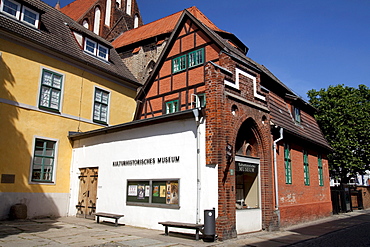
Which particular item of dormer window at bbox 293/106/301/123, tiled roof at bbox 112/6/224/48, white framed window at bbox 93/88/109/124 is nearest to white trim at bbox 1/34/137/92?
white framed window at bbox 93/88/109/124

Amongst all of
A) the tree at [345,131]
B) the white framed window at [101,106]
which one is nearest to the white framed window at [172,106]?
the white framed window at [101,106]

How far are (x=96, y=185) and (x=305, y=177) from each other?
10944 millimetres

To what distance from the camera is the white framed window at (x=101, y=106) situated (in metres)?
18.5

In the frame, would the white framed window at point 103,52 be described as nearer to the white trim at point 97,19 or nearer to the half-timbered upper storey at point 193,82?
the half-timbered upper storey at point 193,82

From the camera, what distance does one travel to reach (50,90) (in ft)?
52.3

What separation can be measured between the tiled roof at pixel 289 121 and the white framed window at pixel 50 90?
1064 centimetres

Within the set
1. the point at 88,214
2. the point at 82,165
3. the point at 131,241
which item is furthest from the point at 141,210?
the point at 82,165

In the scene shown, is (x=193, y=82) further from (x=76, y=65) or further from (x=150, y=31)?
(x=150, y=31)

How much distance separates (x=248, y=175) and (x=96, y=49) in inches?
495

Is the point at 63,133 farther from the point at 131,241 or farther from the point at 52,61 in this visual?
the point at 131,241

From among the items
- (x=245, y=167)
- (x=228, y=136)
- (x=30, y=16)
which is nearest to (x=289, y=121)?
(x=245, y=167)

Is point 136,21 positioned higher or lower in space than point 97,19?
higher

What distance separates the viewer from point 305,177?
17.3m

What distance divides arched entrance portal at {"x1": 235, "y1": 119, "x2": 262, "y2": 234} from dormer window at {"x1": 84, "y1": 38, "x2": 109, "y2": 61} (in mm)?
11537
